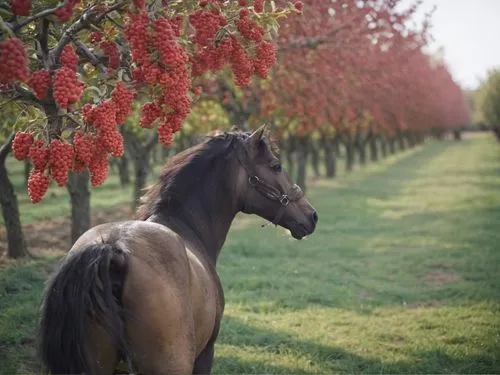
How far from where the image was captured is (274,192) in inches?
207

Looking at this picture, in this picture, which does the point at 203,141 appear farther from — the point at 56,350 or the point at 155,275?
the point at 56,350

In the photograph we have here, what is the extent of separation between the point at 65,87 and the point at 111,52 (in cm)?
99

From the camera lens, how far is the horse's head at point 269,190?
507 centimetres

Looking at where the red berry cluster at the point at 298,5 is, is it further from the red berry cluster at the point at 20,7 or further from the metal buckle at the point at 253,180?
the red berry cluster at the point at 20,7

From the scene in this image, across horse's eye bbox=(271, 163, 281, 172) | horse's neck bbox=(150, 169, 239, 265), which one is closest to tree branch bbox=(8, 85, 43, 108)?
horse's neck bbox=(150, 169, 239, 265)

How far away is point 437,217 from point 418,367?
12.6m

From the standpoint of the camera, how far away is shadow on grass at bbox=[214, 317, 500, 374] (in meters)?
6.69

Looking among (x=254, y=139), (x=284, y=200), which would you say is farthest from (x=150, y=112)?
(x=284, y=200)

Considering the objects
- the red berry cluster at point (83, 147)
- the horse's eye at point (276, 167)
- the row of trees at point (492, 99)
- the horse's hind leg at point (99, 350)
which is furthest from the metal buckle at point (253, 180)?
the row of trees at point (492, 99)

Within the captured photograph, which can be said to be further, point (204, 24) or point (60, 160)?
point (204, 24)

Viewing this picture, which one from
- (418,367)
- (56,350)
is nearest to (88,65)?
(56,350)

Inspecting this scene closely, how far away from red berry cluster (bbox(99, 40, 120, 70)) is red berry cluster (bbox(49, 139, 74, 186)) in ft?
2.95

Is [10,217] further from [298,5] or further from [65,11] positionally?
[65,11]

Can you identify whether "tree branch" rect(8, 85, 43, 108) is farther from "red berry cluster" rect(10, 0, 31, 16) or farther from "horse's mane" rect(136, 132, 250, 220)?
"horse's mane" rect(136, 132, 250, 220)
